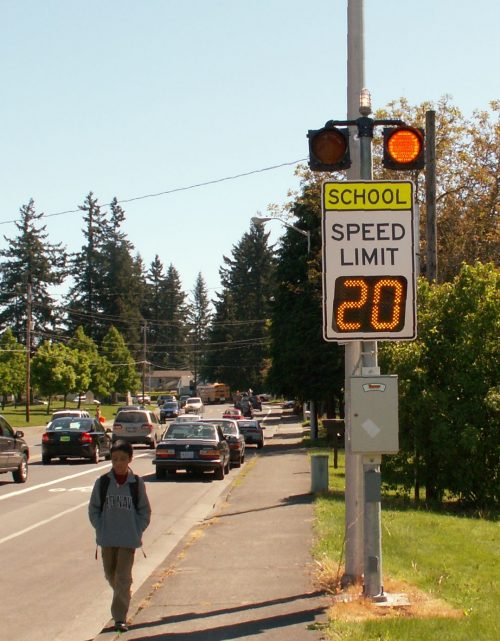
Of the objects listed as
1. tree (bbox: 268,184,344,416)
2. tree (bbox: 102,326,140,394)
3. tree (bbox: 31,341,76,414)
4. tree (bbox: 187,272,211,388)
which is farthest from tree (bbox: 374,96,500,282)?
tree (bbox: 187,272,211,388)

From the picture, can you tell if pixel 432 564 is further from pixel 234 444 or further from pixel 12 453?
pixel 234 444

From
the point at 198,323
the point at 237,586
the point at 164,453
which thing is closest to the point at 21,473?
the point at 164,453

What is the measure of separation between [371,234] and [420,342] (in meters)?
10.2

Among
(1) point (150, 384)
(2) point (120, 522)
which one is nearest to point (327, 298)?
(2) point (120, 522)

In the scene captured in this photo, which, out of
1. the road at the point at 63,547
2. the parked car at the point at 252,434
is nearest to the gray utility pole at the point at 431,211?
the road at the point at 63,547

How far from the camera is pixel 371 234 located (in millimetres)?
8336

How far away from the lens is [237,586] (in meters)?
9.34

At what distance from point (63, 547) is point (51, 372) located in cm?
6093

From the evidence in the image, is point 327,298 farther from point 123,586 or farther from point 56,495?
point 56,495

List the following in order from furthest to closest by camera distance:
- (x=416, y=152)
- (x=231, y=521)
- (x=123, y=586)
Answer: (x=231, y=521) → (x=416, y=152) → (x=123, y=586)

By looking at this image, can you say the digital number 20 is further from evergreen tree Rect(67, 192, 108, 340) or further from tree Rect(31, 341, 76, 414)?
evergreen tree Rect(67, 192, 108, 340)

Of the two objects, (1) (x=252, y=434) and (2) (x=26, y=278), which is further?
(2) (x=26, y=278)

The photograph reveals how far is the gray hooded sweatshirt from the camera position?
7.86 m

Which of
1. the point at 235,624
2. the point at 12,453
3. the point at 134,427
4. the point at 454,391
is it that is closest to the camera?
the point at 235,624
